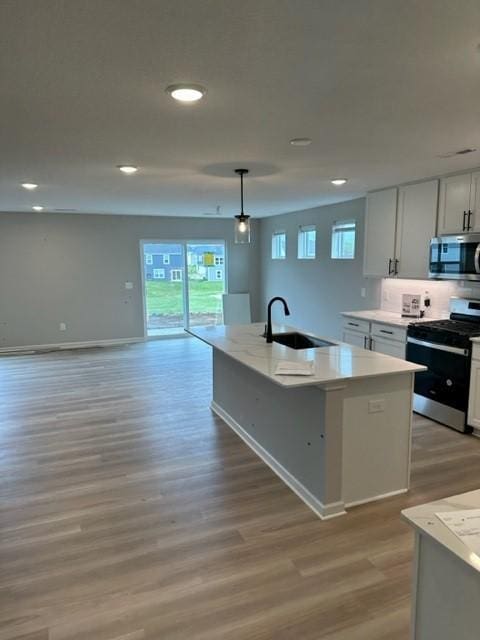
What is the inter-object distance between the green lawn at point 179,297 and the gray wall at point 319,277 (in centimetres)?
107

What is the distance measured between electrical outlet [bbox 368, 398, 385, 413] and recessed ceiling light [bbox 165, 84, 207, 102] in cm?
206

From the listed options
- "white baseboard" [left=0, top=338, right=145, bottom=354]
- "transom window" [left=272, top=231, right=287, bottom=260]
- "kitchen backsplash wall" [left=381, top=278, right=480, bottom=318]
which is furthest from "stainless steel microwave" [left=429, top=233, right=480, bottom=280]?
"white baseboard" [left=0, top=338, right=145, bottom=354]

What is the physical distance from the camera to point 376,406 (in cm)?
280

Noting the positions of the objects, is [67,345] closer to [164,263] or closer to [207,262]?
[164,263]

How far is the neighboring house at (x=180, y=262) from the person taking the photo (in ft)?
27.2

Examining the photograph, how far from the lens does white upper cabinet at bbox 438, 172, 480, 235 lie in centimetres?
394

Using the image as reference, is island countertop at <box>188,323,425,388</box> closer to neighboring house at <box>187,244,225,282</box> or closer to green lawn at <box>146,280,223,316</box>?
green lawn at <box>146,280,223,316</box>

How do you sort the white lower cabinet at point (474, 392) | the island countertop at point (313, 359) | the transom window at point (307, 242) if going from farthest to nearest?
the transom window at point (307, 242)
the white lower cabinet at point (474, 392)
the island countertop at point (313, 359)

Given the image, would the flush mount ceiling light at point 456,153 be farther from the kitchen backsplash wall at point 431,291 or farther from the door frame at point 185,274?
the door frame at point 185,274

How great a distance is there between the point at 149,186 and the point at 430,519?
4.41 meters

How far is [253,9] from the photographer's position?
4.64ft

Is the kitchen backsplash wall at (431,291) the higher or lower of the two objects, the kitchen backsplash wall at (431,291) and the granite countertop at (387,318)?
the higher

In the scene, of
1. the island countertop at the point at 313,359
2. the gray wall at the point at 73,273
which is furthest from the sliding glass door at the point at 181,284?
the island countertop at the point at 313,359

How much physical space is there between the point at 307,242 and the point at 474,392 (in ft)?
13.8
